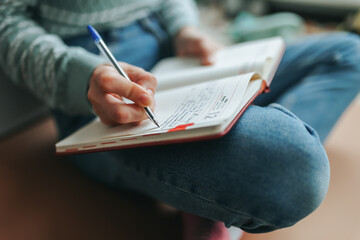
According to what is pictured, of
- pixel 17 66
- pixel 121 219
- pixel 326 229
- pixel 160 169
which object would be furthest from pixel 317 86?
pixel 17 66

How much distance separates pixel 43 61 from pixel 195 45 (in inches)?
13.6

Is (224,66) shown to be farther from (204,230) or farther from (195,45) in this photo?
(204,230)

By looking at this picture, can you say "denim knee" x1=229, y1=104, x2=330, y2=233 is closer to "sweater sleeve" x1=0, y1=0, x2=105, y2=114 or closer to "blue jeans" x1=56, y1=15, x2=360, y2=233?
"blue jeans" x1=56, y1=15, x2=360, y2=233

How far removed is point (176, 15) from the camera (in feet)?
2.56

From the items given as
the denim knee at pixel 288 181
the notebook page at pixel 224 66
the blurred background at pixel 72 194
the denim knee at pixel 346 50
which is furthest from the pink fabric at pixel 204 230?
the denim knee at pixel 346 50

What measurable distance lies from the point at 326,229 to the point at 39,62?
0.64 meters

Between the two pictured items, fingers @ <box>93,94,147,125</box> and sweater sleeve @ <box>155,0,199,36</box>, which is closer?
fingers @ <box>93,94,147,125</box>

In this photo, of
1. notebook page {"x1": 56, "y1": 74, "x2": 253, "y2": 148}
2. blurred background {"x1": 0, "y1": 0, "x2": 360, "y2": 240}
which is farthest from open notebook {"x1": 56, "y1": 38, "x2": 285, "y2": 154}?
blurred background {"x1": 0, "y1": 0, "x2": 360, "y2": 240}

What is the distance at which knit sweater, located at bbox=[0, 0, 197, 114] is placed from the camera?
1.63 feet

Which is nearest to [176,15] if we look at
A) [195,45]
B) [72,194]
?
[195,45]

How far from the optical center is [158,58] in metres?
0.79

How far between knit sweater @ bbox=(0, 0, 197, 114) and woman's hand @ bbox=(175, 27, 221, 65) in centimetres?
13

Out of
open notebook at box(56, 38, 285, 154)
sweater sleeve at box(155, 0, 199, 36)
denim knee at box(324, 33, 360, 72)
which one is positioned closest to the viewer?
open notebook at box(56, 38, 285, 154)

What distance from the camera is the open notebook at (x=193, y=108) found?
343 mm
